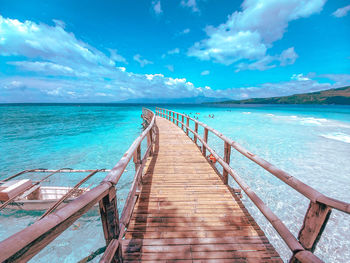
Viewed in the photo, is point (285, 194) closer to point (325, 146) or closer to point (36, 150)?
point (325, 146)

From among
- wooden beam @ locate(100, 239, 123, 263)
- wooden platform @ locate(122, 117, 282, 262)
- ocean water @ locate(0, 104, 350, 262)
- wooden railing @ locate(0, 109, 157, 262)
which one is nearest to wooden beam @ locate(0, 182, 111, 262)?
wooden railing @ locate(0, 109, 157, 262)

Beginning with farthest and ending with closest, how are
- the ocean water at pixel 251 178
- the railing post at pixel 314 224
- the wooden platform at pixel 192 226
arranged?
the ocean water at pixel 251 178 < the wooden platform at pixel 192 226 < the railing post at pixel 314 224

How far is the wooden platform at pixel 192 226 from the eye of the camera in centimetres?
215

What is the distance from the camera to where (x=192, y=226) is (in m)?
2.62

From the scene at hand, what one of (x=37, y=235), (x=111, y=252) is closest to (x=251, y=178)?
(x=111, y=252)

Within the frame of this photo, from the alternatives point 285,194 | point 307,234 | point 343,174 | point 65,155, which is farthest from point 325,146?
point 65,155

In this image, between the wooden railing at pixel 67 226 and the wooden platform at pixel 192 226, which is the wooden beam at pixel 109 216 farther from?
the wooden platform at pixel 192 226

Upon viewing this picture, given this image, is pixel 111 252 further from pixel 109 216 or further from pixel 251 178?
pixel 251 178

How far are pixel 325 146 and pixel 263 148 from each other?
5.85m

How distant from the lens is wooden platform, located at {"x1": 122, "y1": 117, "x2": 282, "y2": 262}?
7.06 ft

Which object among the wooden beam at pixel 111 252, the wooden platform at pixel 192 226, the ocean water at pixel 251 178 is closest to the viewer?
the wooden beam at pixel 111 252

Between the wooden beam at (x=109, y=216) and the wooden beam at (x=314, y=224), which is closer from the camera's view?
the wooden beam at (x=314, y=224)

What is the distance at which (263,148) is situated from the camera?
527 inches

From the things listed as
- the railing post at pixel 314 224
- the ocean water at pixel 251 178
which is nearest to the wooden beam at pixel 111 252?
the railing post at pixel 314 224
